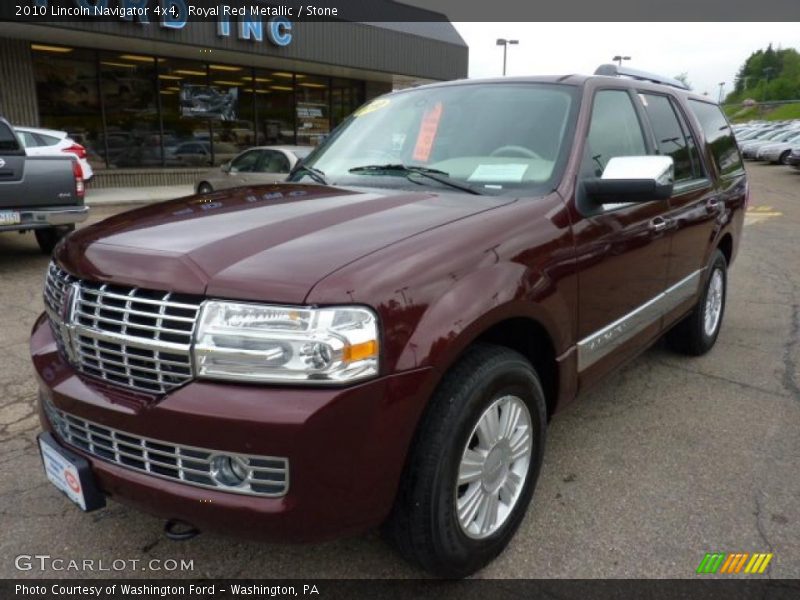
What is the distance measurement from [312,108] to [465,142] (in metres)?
19.1

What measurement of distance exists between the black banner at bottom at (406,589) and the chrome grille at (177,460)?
0.57 metres

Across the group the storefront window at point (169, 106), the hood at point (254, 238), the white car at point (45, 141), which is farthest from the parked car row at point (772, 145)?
the hood at point (254, 238)

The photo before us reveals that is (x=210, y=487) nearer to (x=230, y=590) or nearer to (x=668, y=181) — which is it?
(x=230, y=590)

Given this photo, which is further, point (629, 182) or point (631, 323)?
point (631, 323)

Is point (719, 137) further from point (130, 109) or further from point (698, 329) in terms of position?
point (130, 109)

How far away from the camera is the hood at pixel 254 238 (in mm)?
1901

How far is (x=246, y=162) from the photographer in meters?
12.3

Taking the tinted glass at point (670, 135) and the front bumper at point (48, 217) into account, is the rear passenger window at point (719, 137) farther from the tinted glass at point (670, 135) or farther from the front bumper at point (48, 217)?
the front bumper at point (48, 217)

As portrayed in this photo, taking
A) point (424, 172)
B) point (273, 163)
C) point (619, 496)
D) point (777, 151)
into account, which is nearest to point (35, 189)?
point (273, 163)

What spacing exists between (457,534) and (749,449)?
1.99 meters

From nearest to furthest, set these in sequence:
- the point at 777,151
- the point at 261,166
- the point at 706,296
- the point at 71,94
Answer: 1. the point at 706,296
2. the point at 261,166
3. the point at 71,94
4. the point at 777,151

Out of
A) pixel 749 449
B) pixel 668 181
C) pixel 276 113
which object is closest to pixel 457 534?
pixel 749 449

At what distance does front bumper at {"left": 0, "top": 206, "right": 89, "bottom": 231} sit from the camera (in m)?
6.85

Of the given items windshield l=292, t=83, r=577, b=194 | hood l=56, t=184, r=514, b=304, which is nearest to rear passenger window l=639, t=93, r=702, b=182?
windshield l=292, t=83, r=577, b=194
